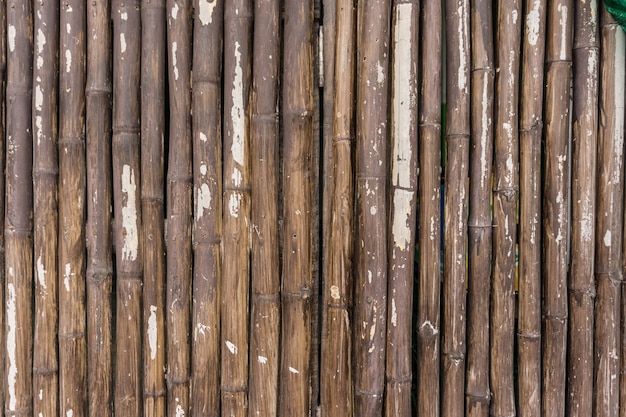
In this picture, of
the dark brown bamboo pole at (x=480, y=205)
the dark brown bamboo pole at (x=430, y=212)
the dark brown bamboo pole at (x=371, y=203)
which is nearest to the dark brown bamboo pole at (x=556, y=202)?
the dark brown bamboo pole at (x=480, y=205)

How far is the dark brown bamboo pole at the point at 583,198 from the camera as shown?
102 centimetres

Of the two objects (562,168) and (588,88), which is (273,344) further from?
(588,88)

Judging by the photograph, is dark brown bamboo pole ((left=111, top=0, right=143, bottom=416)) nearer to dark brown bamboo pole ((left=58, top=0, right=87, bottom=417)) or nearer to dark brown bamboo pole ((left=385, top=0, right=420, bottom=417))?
dark brown bamboo pole ((left=58, top=0, right=87, bottom=417))

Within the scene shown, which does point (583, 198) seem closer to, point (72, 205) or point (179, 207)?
point (179, 207)

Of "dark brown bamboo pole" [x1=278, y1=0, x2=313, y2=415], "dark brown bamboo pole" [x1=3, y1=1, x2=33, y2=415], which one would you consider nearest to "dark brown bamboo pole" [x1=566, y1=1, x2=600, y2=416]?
"dark brown bamboo pole" [x1=278, y1=0, x2=313, y2=415]

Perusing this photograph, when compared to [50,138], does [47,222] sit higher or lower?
lower

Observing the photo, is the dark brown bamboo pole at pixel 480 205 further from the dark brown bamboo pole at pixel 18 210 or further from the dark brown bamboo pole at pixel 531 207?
the dark brown bamboo pole at pixel 18 210

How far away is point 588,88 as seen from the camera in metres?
1.02

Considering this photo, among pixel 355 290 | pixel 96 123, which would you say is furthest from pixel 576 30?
pixel 96 123

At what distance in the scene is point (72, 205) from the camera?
1071 mm

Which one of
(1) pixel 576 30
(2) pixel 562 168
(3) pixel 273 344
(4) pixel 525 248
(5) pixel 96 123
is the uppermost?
(1) pixel 576 30

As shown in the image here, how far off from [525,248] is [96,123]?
1.11m

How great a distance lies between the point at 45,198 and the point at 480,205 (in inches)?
42.8

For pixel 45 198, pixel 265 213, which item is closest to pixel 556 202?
pixel 265 213
